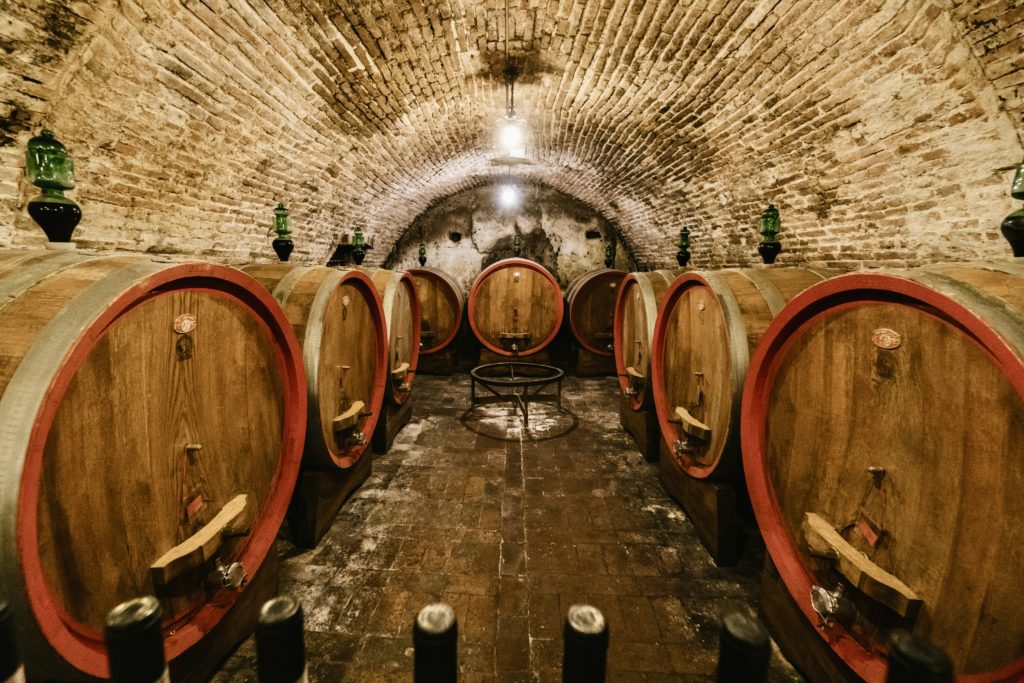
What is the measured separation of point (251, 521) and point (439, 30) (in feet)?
12.7

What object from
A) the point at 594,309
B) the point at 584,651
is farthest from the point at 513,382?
the point at 584,651

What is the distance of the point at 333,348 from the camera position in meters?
2.61

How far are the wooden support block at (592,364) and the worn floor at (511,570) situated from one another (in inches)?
108

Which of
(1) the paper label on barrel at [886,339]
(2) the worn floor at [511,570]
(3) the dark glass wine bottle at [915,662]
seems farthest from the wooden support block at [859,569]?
(3) the dark glass wine bottle at [915,662]

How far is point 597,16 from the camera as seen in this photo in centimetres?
340

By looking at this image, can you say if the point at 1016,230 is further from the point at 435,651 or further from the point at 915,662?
the point at 435,651

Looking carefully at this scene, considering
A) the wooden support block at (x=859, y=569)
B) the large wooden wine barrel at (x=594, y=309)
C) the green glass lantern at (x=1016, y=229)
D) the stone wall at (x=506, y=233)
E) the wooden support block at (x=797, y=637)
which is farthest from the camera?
the stone wall at (x=506, y=233)

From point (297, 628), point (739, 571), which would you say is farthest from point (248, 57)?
point (739, 571)

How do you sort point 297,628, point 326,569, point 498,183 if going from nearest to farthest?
1. point 297,628
2. point 326,569
3. point 498,183

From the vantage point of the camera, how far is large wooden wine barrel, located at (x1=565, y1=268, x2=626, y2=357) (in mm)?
6285

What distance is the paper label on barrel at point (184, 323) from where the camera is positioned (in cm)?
142

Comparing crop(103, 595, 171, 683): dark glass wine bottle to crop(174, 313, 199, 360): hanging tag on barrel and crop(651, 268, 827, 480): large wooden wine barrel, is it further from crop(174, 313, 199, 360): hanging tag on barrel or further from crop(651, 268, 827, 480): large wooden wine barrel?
crop(651, 268, 827, 480): large wooden wine barrel

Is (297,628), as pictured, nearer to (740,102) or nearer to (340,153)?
(740,102)

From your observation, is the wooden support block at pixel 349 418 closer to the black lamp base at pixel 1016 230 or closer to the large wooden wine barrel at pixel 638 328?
the large wooden wine barrel at pixel 638 328
